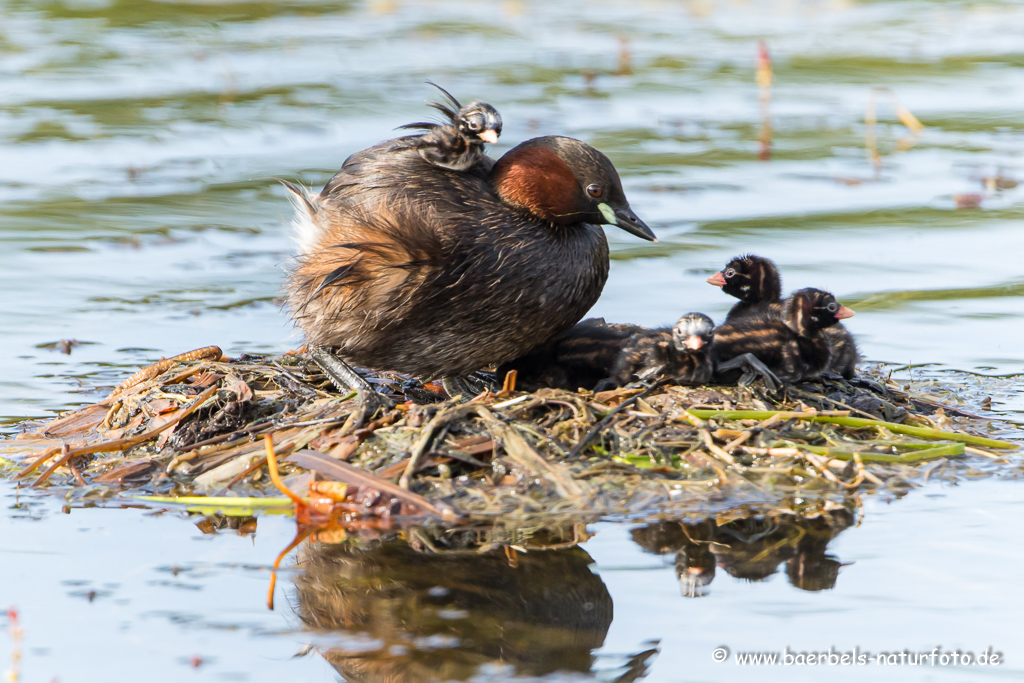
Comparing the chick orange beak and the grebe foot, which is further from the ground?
the chick orange beak

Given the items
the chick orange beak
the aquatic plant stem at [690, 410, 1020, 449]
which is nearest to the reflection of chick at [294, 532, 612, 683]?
the aquatic plant stem at [690, 410, 1020, 449]

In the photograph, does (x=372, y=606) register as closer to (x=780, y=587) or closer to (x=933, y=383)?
(x=780, y=587)

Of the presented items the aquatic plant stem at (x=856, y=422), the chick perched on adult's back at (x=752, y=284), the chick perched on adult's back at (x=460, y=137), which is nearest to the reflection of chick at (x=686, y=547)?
the aquatic plant stem at (x=856, y=422)

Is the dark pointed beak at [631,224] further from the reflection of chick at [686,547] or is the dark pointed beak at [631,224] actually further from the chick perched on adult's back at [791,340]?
the reflection of chick at [686,547]

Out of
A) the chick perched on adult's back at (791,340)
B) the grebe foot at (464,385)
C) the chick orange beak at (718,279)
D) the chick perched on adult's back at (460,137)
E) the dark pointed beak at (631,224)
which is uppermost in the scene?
the chick perched on adult's back at (460,137)

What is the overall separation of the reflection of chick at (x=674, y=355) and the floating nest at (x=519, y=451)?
0.09 metres

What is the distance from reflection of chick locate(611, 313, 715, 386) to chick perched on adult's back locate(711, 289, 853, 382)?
14cm

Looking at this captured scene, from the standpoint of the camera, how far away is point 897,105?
12602 millimetres

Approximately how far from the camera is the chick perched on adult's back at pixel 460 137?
6.03 metres

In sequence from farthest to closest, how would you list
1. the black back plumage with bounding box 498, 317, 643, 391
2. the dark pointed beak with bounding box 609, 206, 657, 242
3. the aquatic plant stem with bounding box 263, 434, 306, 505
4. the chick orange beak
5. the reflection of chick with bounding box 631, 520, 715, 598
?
1. the chick orange beak
2. the black back plumage with bounding box 498, 317, 643, 391
3. the dark pointed beak with bounding box 609, 206, 657, 242
4. the aquatic plant stem with bounding box 263, 434, 306, 505
5. the reflection of chick with bounding box 631, 520, 715, 598

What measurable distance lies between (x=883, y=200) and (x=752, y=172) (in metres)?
1.40

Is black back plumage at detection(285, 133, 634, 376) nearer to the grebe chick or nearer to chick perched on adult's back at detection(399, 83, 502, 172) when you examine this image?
chick perched on adult's back at detection(399, 83, 502, 172)

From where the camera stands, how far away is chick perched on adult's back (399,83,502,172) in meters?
6.03

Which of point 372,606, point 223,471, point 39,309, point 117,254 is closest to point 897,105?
point 117,254
